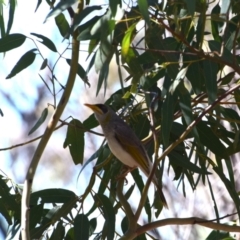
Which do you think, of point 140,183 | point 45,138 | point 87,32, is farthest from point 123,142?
point 87,32

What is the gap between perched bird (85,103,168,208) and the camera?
7.89 feet

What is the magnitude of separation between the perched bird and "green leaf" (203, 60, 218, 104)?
49 cm

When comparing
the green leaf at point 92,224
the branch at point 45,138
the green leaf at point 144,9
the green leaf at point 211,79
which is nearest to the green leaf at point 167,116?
the green leaf at point 211,79

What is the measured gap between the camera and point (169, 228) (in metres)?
4.66

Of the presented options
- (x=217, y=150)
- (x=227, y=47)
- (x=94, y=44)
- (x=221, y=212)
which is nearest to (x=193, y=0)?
(x=94, y=44)

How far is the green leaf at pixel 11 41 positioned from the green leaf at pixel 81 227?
0.55 meters

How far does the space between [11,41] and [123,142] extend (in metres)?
0.60

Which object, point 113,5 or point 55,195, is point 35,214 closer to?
point 55,195

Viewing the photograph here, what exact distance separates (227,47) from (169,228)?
2.80m

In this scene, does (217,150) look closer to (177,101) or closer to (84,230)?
(177,101)

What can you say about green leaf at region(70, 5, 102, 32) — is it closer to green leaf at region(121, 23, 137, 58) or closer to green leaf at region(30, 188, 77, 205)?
green leaf at region(121, 23, 137, 58)

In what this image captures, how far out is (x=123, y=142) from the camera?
2492 mm

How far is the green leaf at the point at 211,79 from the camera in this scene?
6.12ft

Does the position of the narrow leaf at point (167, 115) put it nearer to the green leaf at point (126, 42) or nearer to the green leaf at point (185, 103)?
the green leaf at point (185, 103)
